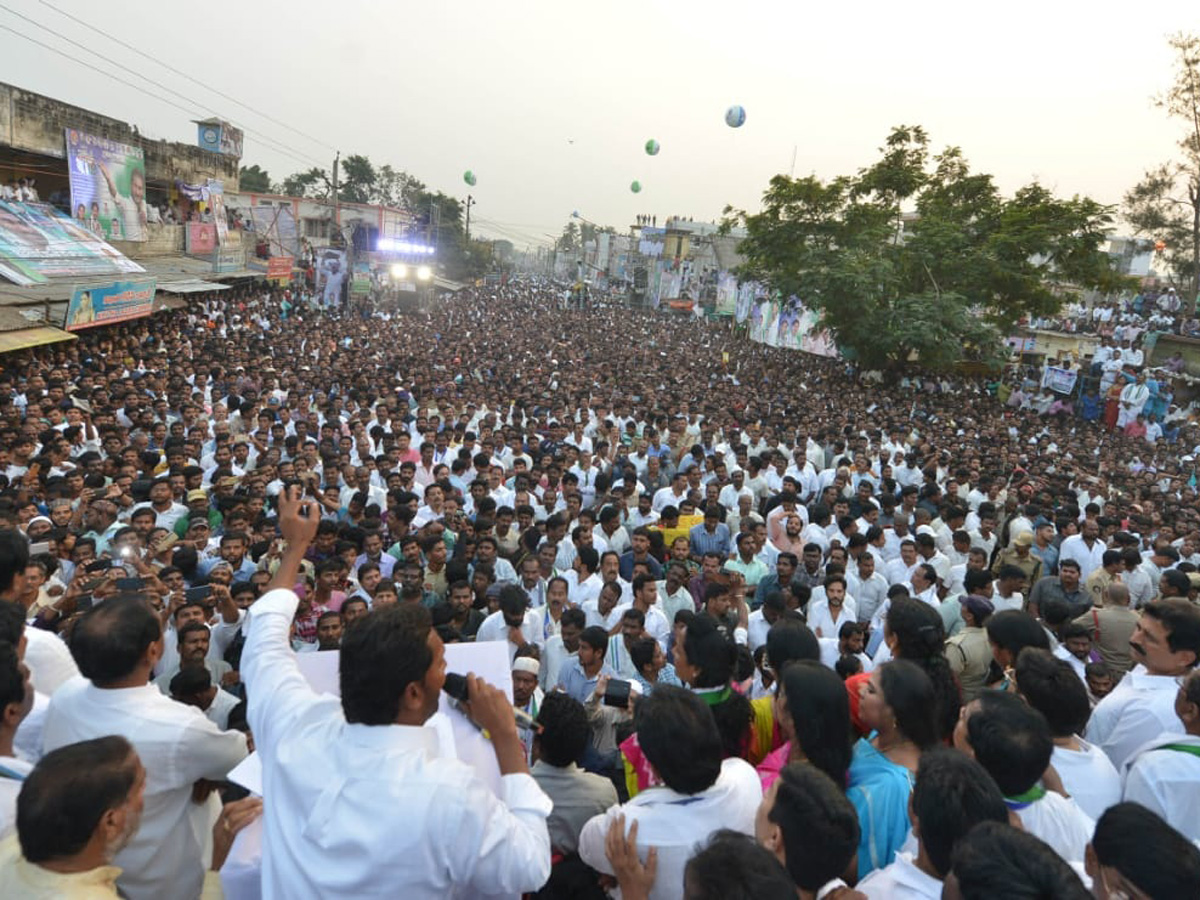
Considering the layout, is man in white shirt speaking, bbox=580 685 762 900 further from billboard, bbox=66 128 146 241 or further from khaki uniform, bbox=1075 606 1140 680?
billboard, bbox=66 128 146 241

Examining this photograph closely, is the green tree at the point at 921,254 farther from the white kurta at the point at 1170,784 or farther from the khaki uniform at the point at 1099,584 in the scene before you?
the white kurta at the point at 1170,784

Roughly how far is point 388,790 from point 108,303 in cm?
1423

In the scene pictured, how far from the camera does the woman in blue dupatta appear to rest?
2268 mm

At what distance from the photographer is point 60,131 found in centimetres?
1727

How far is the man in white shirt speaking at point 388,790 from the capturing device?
1.47 m

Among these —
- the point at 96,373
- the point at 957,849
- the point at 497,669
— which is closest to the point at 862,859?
the point at 957,849

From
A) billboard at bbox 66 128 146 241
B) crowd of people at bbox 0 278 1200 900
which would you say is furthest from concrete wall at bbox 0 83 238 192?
crowd of people at bbox 0 278 1200 900

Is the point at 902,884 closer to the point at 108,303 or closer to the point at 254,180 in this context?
the point at 108,303

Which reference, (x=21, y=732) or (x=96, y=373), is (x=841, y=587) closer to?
(x=21, y=732)

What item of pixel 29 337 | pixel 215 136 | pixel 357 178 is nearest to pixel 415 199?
pixel 357 178

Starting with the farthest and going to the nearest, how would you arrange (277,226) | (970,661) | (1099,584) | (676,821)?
(277,226)
(1099,584)
(970,661)
(676,821)

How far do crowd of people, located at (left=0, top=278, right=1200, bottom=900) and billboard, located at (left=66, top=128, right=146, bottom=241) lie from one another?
7594 mm

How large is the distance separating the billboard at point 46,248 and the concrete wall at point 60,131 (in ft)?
5.35

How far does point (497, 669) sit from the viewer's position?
7.14 feet
